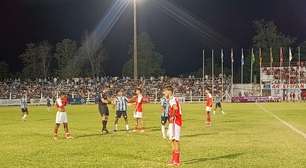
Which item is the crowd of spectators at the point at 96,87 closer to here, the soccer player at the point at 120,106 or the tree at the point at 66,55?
the tree at the point at 66,55

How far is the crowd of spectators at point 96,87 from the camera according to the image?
95.4 metres

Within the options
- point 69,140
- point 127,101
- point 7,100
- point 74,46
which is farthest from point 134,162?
point 74,46

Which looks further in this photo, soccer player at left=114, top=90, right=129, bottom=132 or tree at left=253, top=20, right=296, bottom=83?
tree at left=253, top=20, right=296, bottom=83

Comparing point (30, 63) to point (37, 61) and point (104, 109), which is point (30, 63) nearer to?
point (37, 61)

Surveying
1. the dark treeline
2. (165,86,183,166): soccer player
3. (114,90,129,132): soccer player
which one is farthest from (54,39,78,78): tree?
(165,86,183,166): soccer player

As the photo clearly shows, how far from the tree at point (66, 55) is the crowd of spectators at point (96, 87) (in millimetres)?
13235

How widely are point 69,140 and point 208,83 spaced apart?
78406 mm

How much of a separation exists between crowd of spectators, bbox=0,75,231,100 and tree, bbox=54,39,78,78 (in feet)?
43.4

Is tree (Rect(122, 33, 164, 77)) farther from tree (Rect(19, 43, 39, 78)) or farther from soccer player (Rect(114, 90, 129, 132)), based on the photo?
soccer player (Rect(114, 90, 129, 132))

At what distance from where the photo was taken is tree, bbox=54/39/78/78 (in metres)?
121

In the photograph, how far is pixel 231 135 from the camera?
25.1 metres

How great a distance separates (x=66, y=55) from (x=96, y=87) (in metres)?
24.6

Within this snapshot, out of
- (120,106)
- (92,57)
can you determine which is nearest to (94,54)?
(92,57)

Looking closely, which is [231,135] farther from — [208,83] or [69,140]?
[208,83]
